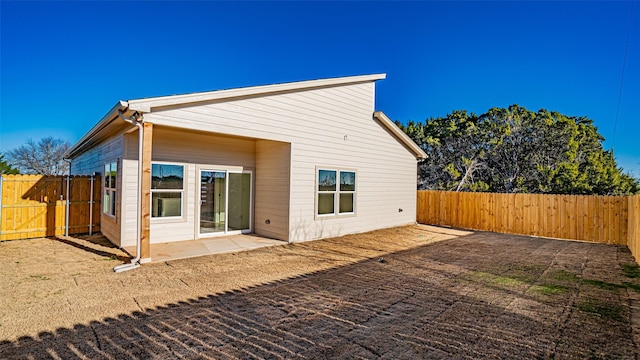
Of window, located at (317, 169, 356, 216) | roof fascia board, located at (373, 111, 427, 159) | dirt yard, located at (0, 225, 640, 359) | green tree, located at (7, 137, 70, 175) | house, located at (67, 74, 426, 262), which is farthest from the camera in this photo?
green tree, located at (7, 137, 70, 175)

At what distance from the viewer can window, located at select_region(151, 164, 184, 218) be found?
796 centimetres

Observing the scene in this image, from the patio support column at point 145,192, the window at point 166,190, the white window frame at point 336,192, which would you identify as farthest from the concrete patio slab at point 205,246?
the white window frame at point 336,192

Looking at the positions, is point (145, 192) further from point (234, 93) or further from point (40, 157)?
point (40, 157)

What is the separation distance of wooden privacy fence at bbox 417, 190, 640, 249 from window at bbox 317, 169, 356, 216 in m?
5.52

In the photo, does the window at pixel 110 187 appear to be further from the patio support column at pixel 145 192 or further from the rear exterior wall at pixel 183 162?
the patio support column at pixel 145 192

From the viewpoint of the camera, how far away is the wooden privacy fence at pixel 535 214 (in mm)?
10484

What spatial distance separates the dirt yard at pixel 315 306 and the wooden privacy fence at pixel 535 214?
387 cm

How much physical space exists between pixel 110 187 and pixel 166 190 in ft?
6.52

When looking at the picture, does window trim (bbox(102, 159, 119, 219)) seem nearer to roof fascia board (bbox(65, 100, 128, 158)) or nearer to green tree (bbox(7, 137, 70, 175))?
roof fascia board (bbox(65, 100, 128, 158))

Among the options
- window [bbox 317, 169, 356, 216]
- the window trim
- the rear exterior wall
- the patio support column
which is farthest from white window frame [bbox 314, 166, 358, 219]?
the window trim

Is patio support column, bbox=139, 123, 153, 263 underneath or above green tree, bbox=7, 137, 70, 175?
underneath

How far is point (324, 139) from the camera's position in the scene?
970 centimetres

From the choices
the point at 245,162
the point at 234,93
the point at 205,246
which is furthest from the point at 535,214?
the point at 205,246

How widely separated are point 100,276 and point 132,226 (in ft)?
7.99
